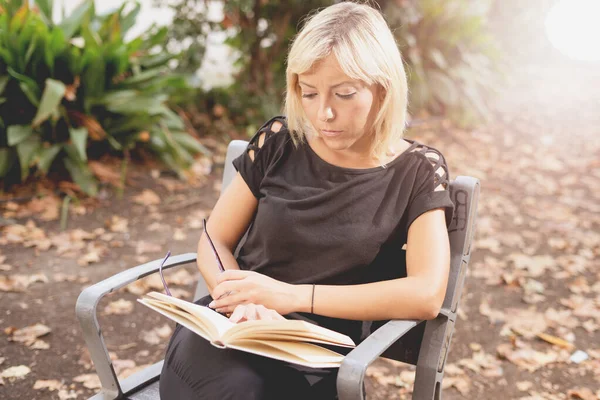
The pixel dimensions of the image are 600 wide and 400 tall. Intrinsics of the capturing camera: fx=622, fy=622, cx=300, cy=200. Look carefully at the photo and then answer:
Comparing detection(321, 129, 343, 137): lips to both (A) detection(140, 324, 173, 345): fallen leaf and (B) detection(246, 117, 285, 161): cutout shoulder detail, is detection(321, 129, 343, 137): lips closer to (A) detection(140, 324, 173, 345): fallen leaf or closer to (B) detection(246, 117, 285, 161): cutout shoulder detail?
(B) detection(246, 117, 285, 161): cutout shoulder detail

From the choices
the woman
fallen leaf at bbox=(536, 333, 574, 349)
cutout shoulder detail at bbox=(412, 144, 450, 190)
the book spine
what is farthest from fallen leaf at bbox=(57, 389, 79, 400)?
fallen leaf at bbox=(536, 333, 574, 349)

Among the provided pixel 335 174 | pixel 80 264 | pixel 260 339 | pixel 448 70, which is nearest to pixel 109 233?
pixel 80 264

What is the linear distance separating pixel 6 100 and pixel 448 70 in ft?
20.1

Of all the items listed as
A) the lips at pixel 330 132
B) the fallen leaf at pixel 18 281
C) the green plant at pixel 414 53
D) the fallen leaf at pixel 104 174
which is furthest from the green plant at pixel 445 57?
the lips at pixel 330 132

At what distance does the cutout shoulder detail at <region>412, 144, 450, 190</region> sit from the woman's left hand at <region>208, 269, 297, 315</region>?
644 millimetres

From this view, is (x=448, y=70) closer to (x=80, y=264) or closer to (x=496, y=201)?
(x=496, y=201)

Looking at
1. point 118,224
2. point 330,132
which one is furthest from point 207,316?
point 118,224

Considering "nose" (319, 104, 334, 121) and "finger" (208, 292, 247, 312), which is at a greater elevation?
"nose" (319, 104, 334, 121)

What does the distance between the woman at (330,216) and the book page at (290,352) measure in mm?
163

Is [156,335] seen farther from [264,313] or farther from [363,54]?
[363,54]

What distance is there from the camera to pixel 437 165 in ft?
7.33

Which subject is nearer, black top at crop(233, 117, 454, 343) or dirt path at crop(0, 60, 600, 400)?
black top at crop(233, 117, 454, 343)

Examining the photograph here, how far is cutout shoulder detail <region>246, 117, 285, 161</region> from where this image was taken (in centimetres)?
241

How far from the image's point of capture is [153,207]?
18.2 ft
